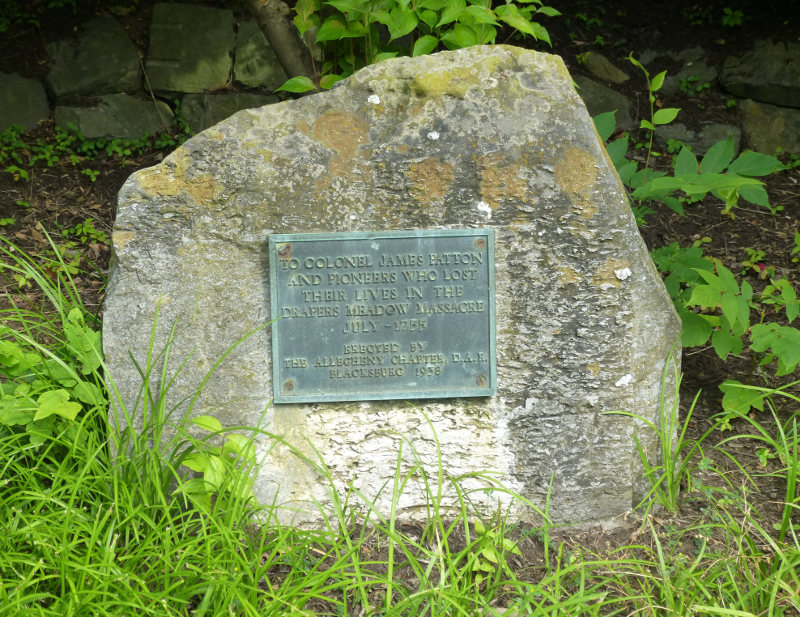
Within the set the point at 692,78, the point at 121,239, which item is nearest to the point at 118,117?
the point at 121,239

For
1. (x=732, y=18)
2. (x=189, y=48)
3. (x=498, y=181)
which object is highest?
(x=732, y=18)

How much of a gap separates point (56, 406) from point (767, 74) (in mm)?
4875

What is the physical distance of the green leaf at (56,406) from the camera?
212cm

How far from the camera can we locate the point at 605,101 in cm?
484

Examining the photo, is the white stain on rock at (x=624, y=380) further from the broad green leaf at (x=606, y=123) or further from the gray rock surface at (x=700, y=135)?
the gray rock surface at (x=700, y=135)

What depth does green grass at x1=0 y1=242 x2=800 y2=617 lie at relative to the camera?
5.91 ft

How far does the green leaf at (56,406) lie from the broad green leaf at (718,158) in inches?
99.6

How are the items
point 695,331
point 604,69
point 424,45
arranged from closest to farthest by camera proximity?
point 424,45 → point 695,331 → point 604,69

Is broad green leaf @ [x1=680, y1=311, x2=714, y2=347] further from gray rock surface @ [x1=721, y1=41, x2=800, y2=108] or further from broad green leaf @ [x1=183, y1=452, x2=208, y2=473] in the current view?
gray rock surface @ [x1=721, y1=41, x2=800, y2=108]

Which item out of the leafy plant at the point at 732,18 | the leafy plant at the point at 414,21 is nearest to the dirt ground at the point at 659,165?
the leafy plant at the point at 732,18

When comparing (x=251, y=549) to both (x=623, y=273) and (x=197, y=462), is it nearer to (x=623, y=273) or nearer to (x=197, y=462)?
(x=197, y=462)

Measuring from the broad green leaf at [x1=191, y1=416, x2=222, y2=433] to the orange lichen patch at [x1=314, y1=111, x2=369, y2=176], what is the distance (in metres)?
0.89

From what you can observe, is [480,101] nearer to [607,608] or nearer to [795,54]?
[607,608]

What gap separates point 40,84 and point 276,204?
3.57 m
